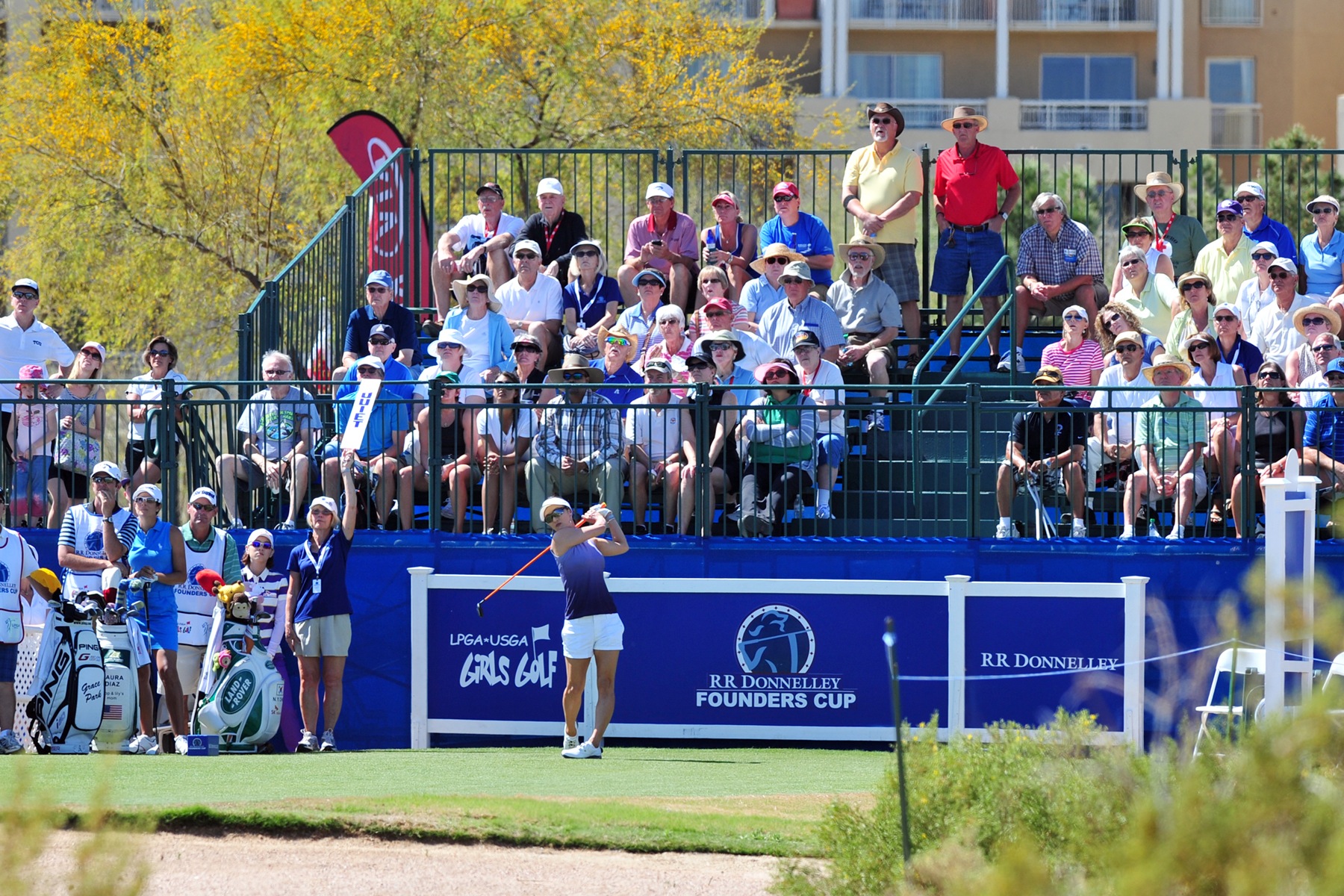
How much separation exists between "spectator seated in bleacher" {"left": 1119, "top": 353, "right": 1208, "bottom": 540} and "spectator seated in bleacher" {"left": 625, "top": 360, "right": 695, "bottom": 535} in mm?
3124

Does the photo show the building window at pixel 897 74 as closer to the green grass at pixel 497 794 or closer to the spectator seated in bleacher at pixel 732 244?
the spectator seated in bleacher at pixel 732 244

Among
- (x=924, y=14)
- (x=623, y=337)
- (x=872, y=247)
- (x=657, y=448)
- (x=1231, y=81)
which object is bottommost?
(x=657, y=448)

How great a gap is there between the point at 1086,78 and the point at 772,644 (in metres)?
36.2

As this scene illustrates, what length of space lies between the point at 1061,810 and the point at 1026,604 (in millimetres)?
6535

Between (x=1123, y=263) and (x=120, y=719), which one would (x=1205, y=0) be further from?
(x=120, y=719)

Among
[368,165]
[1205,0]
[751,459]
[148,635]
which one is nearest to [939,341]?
[751,459]

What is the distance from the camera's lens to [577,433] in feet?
43.5

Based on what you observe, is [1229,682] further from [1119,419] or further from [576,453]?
[576,453]

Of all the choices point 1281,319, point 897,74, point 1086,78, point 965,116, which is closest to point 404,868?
point 1281,319

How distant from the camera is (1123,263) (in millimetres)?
15234

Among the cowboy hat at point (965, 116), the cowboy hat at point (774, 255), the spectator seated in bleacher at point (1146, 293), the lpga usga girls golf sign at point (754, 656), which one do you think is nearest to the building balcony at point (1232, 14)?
the cowboy hat at point (965, 116)

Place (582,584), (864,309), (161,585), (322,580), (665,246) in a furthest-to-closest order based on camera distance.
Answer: (665,246), (864,309), (322,580), (161,585), (582,584)

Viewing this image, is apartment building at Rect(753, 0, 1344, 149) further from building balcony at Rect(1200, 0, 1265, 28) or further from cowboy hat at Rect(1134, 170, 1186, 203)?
cowboy hat at Rect(1134, 170, 1186, 203)

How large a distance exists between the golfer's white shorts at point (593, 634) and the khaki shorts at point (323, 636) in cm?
187
